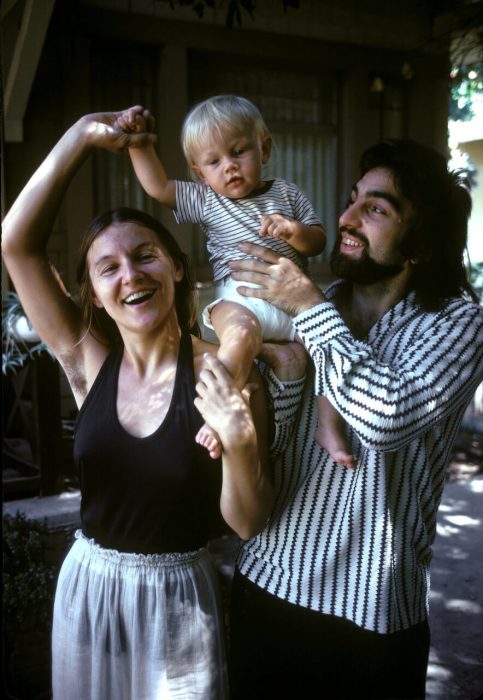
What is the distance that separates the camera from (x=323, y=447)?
1.62m

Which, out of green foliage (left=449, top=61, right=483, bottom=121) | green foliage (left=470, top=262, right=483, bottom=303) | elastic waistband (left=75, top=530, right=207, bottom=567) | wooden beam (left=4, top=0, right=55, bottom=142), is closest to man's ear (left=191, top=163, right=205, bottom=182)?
wooden beam (left=4, top=0, right=55, bottom=142)

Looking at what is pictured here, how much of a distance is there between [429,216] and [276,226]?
41cm

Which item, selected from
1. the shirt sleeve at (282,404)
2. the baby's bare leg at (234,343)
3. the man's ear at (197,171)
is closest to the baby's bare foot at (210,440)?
the baby's bare leg at (234,343)

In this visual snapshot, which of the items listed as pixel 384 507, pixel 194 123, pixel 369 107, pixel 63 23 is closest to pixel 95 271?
pixel 194 123

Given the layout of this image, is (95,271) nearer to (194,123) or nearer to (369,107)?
(194,123)

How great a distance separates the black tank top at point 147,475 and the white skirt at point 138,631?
53 millimetres

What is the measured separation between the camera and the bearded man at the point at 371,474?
1551 millimetres

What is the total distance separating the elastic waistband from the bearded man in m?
0.22

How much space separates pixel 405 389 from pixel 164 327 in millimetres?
575

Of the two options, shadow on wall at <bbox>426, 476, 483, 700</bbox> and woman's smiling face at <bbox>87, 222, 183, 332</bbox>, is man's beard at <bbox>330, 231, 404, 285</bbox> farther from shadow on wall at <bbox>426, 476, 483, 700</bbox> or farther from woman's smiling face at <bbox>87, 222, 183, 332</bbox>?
shadow on wall at <bbox>426, 476, 483, 700</bbox>

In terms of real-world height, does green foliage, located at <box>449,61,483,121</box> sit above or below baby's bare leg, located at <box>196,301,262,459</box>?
above

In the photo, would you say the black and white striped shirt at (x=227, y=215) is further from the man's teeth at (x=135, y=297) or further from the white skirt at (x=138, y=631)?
the white skirt at (x=138, y=631)

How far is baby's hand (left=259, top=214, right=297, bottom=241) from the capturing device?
5.30ft

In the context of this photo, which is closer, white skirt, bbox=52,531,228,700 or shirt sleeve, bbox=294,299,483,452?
shirt sleeve, bbox=294,299,483,452
